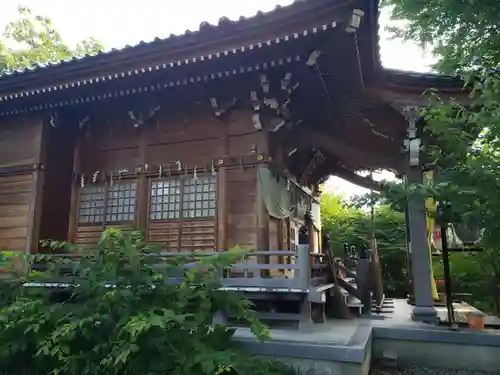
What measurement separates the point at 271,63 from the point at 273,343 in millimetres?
4083

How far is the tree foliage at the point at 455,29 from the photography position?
24.6 ft

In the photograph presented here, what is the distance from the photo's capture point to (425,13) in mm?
8586

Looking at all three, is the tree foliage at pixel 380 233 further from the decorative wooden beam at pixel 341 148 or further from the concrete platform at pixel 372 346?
the concrete platform at pixel 372 346

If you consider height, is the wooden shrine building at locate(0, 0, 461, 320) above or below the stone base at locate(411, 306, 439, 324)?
above

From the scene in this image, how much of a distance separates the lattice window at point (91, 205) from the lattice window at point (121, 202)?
18 cm

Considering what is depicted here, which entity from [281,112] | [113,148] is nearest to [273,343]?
[281,112]

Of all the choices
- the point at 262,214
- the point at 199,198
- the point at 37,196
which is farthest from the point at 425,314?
the point at 37,196

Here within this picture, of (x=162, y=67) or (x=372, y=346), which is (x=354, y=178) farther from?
(x=162, y=67)

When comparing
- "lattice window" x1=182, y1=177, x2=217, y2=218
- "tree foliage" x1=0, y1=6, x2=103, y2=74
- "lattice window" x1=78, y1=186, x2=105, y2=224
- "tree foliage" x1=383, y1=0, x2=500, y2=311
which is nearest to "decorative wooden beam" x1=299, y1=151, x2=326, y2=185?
"lattice window" x1=182, y1=177, x2=217, y2=218

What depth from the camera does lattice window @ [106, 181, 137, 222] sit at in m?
8.04

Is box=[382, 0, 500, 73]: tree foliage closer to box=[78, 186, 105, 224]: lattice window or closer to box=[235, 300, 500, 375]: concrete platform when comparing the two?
box=[235, 300, 500, 375]: concrete platform

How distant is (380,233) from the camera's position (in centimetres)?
1505

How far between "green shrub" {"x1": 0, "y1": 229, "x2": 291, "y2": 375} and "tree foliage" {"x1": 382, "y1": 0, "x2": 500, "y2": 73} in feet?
21.5

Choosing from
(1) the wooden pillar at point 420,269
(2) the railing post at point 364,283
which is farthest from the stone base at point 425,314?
(2) the railing post at point 364,283
